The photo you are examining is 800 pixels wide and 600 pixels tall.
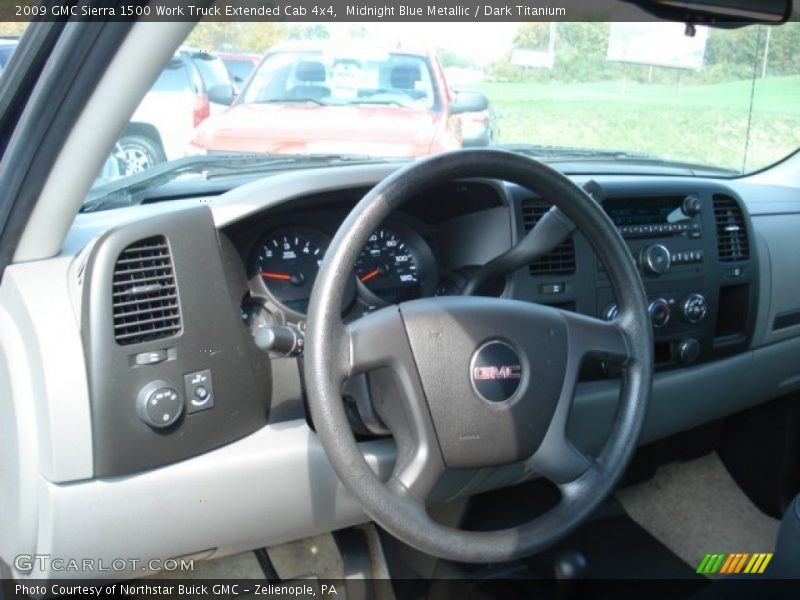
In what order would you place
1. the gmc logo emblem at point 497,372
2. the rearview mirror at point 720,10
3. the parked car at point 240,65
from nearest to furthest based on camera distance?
1. the rearview mirror at point 720,10
2. the gmc logo emblem at point 497,372
3. the parked car at point 240,65

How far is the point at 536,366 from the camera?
1.77 m

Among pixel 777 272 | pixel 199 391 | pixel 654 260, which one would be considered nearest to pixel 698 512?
pixel 777 272

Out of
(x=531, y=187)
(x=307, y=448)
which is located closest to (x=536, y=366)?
(x=531, y=187)

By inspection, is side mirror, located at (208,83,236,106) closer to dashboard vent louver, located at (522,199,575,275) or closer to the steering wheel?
dashboard vent louver, located at (522,199,575,275)

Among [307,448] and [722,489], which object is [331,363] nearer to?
[307,448]

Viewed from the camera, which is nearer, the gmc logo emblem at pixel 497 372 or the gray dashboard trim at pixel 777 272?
the gmc logo emblem at pixel 497 372

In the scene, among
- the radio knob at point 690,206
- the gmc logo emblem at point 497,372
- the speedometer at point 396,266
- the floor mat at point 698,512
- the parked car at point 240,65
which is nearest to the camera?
the gmc logo emblem at point 497,372

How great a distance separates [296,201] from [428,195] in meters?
0.43

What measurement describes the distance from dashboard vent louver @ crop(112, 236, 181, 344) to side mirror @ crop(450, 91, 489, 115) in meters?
1.31

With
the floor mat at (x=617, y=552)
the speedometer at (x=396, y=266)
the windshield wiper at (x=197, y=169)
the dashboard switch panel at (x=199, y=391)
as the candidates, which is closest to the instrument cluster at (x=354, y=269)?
the speedometer at (x=396, y=266)

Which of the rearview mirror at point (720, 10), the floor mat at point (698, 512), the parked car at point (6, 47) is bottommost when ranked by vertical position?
the floor mat at point (698, 512)

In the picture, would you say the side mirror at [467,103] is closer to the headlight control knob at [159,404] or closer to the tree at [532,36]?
the tree at [532,36]

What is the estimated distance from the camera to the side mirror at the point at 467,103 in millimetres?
2879

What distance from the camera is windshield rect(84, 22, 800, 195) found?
2.43 meters
